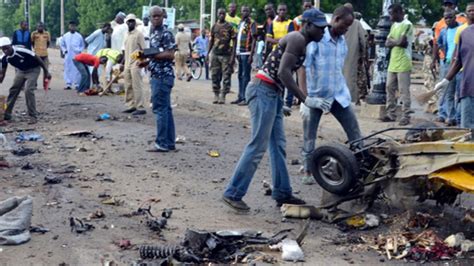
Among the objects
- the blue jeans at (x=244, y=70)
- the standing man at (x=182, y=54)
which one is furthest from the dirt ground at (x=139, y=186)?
the standing man at (x=182, y=54)

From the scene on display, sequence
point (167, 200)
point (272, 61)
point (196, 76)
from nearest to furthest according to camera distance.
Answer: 1. point (272, 61)
2. point (167, 200)
3. point (196, 76)

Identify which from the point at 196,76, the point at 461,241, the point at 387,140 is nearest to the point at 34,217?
the point at 387,140

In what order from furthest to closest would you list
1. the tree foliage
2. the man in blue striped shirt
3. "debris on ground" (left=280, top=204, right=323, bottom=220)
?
the tree foliage → the man in blue striped shirt → "debris on ground" (left=280, top=204, right=323, bottom=220)

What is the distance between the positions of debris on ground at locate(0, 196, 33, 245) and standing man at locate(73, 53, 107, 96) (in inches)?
467

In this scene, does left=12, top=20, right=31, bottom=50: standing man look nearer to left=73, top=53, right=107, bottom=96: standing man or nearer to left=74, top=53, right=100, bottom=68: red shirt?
left=73, top=53, right=107, bottom=96: standing man

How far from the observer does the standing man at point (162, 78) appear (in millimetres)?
9891

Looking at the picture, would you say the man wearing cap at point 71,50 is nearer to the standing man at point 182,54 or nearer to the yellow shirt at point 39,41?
the yellow shirt at point 39,41

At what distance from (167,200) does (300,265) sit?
233cm

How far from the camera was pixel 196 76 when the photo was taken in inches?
1006

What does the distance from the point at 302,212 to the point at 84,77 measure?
1278cm

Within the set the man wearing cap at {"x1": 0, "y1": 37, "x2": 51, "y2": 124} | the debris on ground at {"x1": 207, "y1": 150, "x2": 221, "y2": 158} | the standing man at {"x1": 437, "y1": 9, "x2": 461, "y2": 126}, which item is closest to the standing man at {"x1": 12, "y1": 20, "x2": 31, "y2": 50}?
the man wearing cap at {"x1": 0, "y1": 37, "x2": 51, "y2": 124}

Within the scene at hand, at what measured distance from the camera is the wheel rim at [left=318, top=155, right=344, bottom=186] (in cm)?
634

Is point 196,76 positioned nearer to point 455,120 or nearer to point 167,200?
point 455,120

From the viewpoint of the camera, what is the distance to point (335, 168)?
6.36 m
